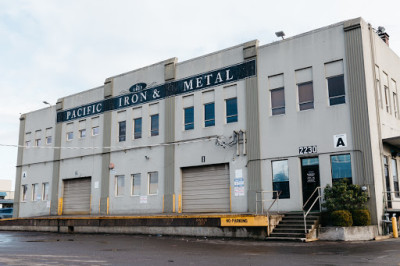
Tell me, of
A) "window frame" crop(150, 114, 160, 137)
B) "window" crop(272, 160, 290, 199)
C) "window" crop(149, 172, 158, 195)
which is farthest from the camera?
"window frame" crop(150, 114, 160, 137)

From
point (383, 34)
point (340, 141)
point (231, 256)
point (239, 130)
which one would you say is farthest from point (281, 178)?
point (383, 34)

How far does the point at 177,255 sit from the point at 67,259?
322 cm

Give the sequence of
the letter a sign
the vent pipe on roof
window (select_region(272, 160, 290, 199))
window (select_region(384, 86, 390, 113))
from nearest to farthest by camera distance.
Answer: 1. the letter a sign
2. window (select_region(272, 160, 290, 199))
3. window (select_region(384, 86, 390, 113))
4. the vent pipe on roof

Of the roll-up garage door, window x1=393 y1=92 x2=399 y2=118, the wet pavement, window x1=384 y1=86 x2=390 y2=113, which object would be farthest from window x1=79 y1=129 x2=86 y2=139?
window x1=393 y1=92 x2=399 y2=118

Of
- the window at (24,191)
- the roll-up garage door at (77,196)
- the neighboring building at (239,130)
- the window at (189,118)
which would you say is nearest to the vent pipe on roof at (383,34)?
the neighboring building at (239,130)

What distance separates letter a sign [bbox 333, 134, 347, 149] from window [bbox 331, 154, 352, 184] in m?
0.48

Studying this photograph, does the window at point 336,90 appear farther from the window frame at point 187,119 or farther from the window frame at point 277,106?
the window frame at point 187,119

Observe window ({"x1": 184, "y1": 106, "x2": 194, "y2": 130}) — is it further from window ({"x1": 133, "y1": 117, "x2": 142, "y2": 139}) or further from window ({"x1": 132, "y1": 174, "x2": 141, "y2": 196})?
window ({"x1": 132, "y1": 174, "x2": 141, "y2": 196})

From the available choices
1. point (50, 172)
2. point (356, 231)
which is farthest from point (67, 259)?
point (50, 172)

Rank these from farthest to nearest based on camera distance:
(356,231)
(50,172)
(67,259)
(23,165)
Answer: (23,165) → (50,172) → (356,231) → (67,259)

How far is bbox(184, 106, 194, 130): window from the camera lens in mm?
26225

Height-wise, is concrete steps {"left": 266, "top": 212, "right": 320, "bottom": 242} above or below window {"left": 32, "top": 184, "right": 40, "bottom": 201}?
below

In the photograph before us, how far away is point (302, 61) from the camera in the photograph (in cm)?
2209

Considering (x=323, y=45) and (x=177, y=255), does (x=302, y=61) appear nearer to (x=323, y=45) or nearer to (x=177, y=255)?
(x=323, y=45)
